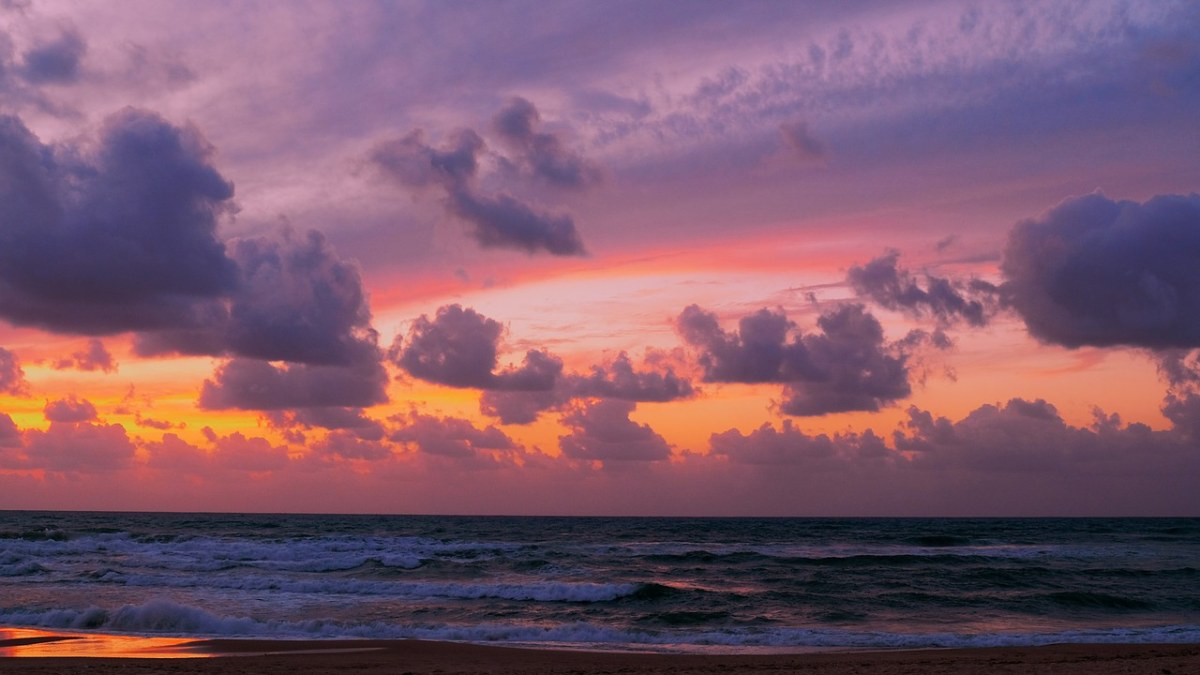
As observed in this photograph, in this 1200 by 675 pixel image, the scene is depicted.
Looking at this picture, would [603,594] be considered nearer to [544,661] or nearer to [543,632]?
[543,632]

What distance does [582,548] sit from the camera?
57.2 m

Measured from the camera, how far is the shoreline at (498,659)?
56.7 feet

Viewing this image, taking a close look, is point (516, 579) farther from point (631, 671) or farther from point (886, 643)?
point (631, 671)

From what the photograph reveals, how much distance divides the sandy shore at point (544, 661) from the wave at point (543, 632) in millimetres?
1512

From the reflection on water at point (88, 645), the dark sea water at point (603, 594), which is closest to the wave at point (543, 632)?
the dark sea water at point (603, 594)

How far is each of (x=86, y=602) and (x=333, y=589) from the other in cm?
795

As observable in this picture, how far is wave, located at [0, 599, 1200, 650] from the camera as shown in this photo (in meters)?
22.8

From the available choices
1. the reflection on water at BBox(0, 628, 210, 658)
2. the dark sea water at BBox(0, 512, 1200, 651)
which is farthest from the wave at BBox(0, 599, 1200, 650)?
the reflection on water at BBox(0, 628, 210, 658)

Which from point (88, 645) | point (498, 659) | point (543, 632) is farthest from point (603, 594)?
point (88, 645)

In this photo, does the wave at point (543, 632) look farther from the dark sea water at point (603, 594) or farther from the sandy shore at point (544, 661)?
the sandy shore at point (544, 661)

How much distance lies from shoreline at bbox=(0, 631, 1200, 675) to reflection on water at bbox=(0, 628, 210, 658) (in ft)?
0.07

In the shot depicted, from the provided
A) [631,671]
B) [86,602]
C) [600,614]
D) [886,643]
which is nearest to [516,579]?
[600,614]

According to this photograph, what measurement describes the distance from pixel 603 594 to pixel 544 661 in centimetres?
1274

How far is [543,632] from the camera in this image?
24.5 metres
